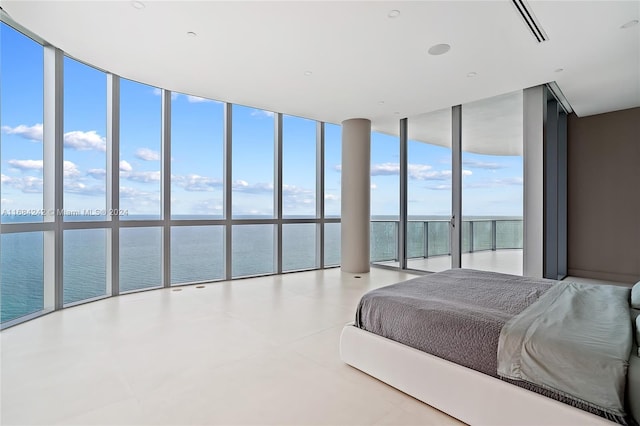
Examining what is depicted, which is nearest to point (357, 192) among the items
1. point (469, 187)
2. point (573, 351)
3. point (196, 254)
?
point (469, 187)

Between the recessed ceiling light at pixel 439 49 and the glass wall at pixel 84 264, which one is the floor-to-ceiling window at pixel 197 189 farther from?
the recessed ceiling light at pixel 439 49

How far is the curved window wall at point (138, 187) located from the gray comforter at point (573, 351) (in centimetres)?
456

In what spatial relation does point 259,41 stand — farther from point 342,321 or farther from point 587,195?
point 587,195

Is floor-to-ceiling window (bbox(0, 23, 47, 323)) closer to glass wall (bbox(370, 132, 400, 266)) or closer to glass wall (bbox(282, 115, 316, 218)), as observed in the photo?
glass wall (bbox(282, 115, 316, 218))

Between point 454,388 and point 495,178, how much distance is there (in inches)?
165

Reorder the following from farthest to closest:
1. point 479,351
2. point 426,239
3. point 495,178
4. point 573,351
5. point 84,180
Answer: point 426,239
point 495,178
point 84,180
point 479,351
point 573,351

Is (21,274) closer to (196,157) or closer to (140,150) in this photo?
(140,150)

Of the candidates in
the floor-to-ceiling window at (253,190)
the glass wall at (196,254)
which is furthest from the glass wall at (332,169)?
the glass wall at (196,254)

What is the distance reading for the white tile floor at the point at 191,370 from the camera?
6.34ft

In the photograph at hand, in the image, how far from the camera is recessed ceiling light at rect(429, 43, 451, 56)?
3.41 m

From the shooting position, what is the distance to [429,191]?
5.91 metres

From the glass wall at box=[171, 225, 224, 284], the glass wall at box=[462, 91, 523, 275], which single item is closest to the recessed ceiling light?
the glass wall at box=[462, 91, 523, 275]

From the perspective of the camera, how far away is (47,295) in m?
3.90

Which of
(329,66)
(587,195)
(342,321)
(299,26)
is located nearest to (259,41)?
(299,26)
